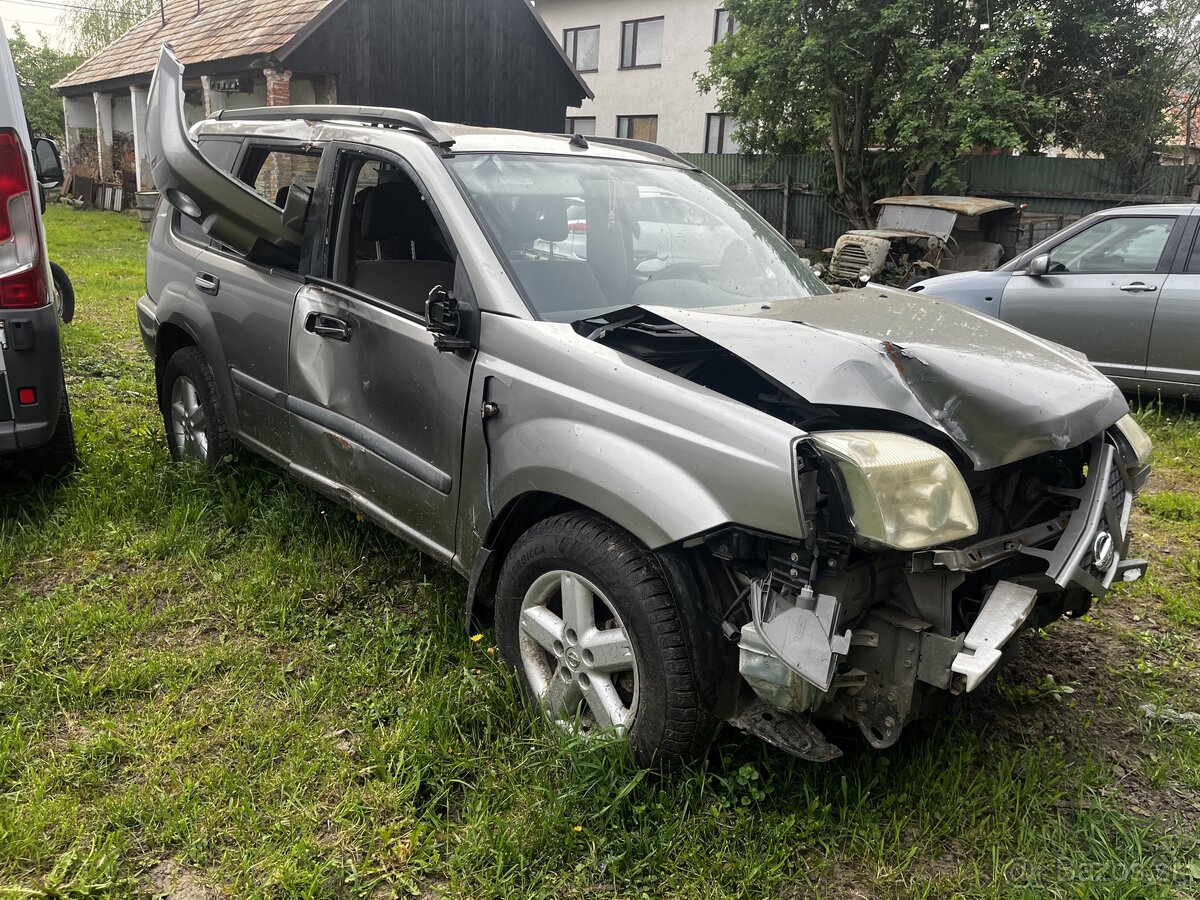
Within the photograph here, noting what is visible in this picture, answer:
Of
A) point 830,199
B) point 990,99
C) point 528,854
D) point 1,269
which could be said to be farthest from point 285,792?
point 830,199

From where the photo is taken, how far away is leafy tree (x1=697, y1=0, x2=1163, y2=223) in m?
15.2

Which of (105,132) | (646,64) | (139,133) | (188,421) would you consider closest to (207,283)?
(188,421)

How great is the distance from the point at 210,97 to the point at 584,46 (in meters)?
13.5

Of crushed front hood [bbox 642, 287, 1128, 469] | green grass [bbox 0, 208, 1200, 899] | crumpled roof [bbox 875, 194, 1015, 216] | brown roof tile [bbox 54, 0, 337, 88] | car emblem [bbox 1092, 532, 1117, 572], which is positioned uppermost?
brown roof tile [bbox 54, 0, 337, 88]

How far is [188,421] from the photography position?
16.2ft

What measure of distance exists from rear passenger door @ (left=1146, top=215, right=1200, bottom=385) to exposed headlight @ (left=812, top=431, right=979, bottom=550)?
5.29 m

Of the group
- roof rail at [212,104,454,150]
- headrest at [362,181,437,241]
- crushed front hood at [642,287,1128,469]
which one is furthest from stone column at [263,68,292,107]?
crushed front hood at [642,287,1128,469]

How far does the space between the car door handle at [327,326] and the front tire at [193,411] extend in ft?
3.75

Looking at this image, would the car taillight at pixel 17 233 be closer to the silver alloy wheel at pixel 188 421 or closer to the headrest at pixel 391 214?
the silver alloy wheel at pixel 188 421

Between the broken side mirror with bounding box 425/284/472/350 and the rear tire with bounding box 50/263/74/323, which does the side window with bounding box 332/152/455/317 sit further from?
the rear tire with bounding box 50/263/74/323

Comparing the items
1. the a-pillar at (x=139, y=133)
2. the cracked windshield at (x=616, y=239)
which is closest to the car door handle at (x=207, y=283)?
the cracked windshield at (x=616, y=239)

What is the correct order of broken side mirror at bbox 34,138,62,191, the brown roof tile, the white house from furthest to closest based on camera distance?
1. the white house
2. the brown roof tile
3. broken side mirror at bbox 34,138,62,191

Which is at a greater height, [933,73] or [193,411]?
[933,73]

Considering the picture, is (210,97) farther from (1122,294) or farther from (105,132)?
(1122,294)
